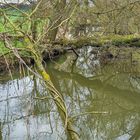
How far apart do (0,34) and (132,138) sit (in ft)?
13.1

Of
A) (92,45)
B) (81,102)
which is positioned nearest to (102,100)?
(81,102)

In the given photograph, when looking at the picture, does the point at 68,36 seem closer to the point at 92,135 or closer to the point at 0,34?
the point at 92,135

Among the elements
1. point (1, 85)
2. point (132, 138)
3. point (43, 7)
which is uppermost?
point (43, 7)

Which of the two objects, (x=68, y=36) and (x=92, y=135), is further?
(x=68, y=36)

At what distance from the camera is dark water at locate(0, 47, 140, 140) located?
862 centimetres

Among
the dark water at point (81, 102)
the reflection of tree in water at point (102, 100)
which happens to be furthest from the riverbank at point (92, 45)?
the reflection of tree in water at point (102, 100)


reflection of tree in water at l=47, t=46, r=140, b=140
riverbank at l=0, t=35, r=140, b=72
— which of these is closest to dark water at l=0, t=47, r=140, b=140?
reflection of tree in water at l=47, t=46, r=140, b=140

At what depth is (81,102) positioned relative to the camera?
10.6m

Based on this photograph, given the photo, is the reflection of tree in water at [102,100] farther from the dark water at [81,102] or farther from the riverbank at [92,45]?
the riverbank at [92,45]

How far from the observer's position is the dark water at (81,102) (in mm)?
8625

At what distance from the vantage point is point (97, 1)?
1391 cm

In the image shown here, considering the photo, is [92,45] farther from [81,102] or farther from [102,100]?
[81,102]

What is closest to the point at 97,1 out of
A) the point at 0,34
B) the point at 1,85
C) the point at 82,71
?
the point at 82,71

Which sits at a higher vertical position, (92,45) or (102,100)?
(92,45)
